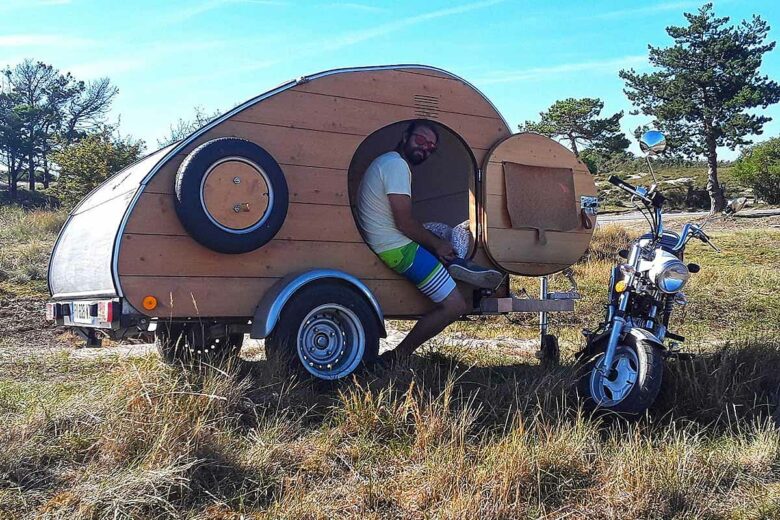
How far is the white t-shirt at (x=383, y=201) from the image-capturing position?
585 cm

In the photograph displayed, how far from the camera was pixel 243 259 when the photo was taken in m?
5.20

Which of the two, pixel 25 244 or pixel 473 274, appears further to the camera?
pixel 25 244

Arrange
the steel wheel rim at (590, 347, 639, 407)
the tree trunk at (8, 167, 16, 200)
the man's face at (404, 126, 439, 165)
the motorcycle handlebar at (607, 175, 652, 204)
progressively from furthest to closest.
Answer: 1. the tree trunk at (8, 167, 16, 200)
2. the man's face at (404, 126, 439, 165)
3. the motorcycle handlebar at (607, 175, 652, 204)
4. the steel wheel rim at (590, 347, 639, 407)

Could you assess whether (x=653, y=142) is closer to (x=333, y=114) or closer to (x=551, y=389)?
(x=551, y=389)

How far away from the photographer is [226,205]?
5043mm

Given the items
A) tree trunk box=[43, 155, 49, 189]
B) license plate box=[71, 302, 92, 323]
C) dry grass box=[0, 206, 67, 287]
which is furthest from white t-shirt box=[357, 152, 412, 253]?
tree trunk box=[43, 155, 49, 189]

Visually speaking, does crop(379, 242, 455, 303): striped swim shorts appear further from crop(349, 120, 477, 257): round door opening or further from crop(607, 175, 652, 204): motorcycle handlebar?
crop(607, 175, 652, 204): motorcycle handlebar

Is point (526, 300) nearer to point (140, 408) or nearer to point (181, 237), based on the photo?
point (181, 237)

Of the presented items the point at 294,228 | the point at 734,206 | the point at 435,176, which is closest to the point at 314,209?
the point at 294,228

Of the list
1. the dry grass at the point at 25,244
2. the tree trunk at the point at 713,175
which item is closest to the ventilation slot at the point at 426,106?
the dry grass at the point at 25,244

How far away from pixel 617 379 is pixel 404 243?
184 cm

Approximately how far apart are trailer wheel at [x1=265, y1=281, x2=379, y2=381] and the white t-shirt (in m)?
0.54

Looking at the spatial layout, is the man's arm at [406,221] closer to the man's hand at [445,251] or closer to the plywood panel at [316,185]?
the man's hand at [445,251]

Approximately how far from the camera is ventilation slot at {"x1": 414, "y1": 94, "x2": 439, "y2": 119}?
614 cm
